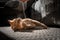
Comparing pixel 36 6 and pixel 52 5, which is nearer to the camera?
pixel 52 5

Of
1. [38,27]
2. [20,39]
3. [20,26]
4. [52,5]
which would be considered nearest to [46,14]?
[52,5]

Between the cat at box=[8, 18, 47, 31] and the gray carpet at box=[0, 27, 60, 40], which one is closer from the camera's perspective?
the gray carpet at box=[0, 27, 60, 40]

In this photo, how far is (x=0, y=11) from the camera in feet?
31.4

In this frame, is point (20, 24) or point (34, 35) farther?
point (20, 24)

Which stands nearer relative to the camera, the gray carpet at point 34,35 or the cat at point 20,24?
the gray carpet at point 34,35

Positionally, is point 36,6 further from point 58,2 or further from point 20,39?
point 20,39

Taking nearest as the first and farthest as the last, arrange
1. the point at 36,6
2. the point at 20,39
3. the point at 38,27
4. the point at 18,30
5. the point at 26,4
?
the point at 20,39 → the point at 18,30 → the point at 38,27 → the point at 36,6 → the point at 26,4

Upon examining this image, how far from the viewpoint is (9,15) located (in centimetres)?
955

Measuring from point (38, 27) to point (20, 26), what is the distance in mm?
821

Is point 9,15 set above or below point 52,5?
below

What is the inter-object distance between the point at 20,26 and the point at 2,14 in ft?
9.62

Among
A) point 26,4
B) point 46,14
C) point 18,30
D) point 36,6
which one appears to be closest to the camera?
point 18,30

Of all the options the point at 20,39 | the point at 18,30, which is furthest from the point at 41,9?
the point at 20,39

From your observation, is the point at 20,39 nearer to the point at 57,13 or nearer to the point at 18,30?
the point at 18,30
